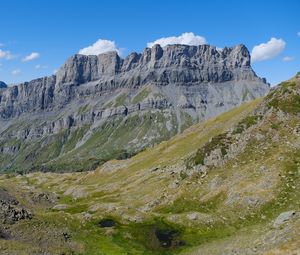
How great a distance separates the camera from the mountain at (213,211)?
72.8m

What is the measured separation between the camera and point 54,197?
190750 millimetres

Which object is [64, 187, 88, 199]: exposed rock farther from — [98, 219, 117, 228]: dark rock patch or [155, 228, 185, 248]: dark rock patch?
[155, 228, 185, 248]: dark rock patch

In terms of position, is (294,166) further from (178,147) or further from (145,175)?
(178,147)

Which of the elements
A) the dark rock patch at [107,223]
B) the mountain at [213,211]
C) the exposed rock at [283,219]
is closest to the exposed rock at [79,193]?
the mountain at [213,211]

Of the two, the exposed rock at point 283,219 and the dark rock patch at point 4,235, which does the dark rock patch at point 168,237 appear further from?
the dark rock patch at point 4,235

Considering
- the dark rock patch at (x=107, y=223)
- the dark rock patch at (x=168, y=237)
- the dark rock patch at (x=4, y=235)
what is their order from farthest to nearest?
1. the dark rock patch at (x=107, y=223)
2. the dark rock patch at (x=168, y=237)
3. the dark rock patch at (x=4, y=235)

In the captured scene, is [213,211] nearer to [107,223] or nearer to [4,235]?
[107,223]

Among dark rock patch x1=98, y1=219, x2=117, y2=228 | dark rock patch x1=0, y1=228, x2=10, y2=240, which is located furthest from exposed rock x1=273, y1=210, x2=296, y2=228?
dark rock patch x1=0, y1=228, x2=10, y2=240

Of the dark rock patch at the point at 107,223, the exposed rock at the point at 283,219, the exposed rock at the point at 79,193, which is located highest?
the exposed rock at the point at 283,219

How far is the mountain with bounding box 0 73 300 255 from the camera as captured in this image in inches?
2864

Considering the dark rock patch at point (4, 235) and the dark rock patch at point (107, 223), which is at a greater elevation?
the dark rock patch at point (4, 235)

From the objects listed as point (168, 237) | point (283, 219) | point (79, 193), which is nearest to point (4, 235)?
point (168, 237)

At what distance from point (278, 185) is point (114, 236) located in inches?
1386

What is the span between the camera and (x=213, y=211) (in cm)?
9119
